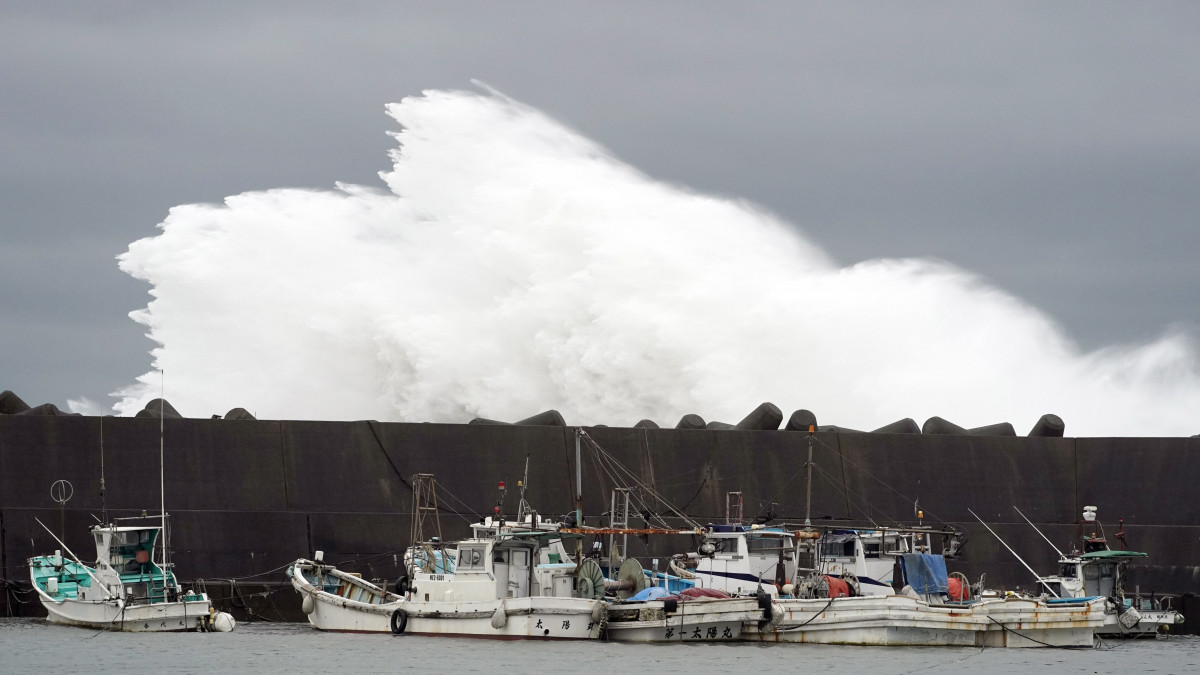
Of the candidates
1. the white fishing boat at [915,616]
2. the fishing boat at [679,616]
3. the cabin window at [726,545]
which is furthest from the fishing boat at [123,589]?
the white fishing boat at [915,616]

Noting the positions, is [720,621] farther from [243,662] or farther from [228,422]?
[228,422]

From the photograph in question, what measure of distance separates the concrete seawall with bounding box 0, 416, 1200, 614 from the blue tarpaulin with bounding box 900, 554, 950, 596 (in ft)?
17.8

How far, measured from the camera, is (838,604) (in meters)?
30.9

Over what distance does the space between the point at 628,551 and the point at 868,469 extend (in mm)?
6536

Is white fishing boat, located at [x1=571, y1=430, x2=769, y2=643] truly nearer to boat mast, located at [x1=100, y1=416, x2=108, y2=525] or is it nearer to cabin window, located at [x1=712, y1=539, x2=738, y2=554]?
cabin window, located at [x1=712, y1=539, x2=738, y2=554]

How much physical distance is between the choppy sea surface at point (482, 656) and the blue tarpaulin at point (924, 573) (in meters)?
2.05

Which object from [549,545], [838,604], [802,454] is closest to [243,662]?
[549,545]

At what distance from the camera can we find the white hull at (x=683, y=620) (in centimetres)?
3089

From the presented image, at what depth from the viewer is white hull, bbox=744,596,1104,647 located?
3066cm

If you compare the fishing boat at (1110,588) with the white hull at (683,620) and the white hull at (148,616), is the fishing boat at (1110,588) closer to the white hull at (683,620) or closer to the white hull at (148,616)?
the white hull at (683,620)

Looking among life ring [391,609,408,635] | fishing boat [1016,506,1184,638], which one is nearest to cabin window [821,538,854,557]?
fishing boat [1016,506,1184,638]

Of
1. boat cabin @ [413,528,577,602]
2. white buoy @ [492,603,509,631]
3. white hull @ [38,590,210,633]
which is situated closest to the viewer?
white buoy @ [492,603,509,631]

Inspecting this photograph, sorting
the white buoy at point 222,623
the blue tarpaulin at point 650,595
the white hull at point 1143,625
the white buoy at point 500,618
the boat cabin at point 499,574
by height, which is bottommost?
the white hull at point 1143,625

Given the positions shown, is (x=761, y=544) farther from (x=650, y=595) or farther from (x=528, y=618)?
(x=528, y=618)
